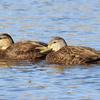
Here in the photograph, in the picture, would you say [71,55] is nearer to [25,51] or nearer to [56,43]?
[56,43]

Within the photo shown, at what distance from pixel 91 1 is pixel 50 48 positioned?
31.1ft

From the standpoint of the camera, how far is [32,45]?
725 inches

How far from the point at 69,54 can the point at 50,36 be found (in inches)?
128

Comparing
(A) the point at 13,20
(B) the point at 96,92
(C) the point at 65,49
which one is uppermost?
(A) the point at 13,20

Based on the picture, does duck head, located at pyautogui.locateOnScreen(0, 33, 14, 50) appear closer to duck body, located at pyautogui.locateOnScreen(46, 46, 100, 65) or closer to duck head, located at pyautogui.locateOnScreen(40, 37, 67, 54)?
duck head, located at pyautogui.locateOnScreen(40, 37, 67, 54)

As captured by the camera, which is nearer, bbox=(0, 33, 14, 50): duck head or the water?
the water

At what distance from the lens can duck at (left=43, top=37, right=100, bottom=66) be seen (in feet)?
54.2

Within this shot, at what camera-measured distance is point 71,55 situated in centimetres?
1695

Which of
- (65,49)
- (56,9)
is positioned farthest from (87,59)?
(56,9)

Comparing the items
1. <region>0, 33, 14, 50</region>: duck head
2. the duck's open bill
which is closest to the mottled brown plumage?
the duck's open bill

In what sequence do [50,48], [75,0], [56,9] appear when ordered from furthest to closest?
[75,0]
[56,9]
[50,48]

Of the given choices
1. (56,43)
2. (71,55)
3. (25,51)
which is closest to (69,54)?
(71,55)

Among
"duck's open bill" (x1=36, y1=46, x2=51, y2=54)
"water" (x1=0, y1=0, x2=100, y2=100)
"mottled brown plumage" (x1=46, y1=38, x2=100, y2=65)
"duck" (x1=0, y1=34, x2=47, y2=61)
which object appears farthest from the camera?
"duck" (x1=0, y1=34, x2=47, y2=61)

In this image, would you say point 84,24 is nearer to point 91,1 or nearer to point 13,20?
point 13,20
